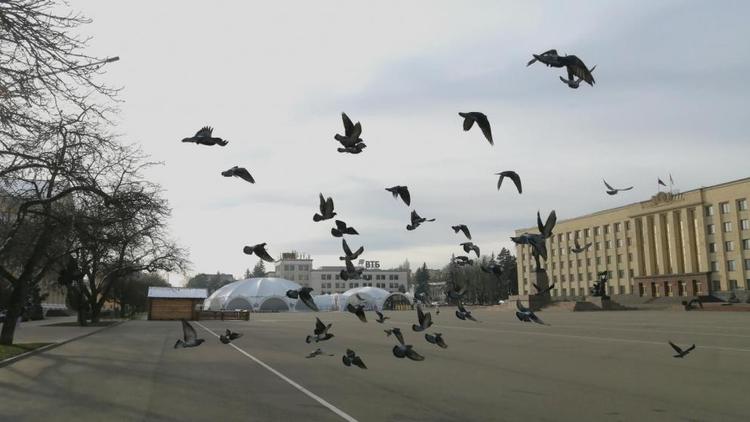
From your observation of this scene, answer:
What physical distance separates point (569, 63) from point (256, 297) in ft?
365

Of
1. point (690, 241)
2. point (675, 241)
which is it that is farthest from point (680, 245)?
point (690, 241)

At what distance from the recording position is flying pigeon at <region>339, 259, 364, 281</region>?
18.3 ft

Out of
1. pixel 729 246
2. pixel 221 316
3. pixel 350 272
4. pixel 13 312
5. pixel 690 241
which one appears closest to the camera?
pixel 350 272

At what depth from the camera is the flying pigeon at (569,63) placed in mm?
3736

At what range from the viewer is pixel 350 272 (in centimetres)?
572

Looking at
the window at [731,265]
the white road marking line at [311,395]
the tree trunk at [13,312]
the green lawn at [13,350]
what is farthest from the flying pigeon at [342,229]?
the window at [731,265]

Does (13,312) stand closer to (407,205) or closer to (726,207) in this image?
(407,205)

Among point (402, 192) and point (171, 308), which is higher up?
point (402, 192)

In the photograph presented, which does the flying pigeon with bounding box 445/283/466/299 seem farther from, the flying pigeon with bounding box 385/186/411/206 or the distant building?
the distant building

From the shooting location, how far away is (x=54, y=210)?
21391mm

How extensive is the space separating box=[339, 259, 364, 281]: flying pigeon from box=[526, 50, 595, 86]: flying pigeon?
8.51 ft

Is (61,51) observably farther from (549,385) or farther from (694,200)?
(694,200)

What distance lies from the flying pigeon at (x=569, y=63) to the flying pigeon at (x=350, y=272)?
8.51 ft

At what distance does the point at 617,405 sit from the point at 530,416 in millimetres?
1947
